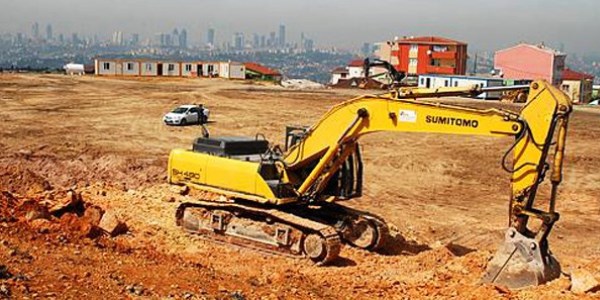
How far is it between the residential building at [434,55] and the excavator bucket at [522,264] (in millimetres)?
84682

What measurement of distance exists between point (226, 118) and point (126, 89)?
21707 millimetres

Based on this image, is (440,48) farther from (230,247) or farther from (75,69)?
(230,247)

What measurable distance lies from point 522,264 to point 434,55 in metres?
87.6

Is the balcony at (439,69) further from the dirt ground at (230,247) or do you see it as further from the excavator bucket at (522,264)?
the excavator bucket at (522,264)

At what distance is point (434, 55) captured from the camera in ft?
313

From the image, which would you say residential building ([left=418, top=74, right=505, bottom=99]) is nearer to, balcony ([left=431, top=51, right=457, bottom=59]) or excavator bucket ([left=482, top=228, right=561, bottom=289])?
balcony ([left=431, top=51, right=457, bottom=59])

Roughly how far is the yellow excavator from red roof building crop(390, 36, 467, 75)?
83035 mm

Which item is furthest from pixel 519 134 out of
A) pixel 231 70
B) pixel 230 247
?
pixel 231 70

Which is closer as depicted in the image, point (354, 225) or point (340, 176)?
point (340, 176)

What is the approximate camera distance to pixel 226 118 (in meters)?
38.8

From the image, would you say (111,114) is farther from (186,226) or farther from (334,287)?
(334,287)

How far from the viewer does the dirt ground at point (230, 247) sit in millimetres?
10414

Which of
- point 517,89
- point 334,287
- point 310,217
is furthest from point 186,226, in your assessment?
point 517,89

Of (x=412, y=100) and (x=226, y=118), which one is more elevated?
(x=412, y=100)
